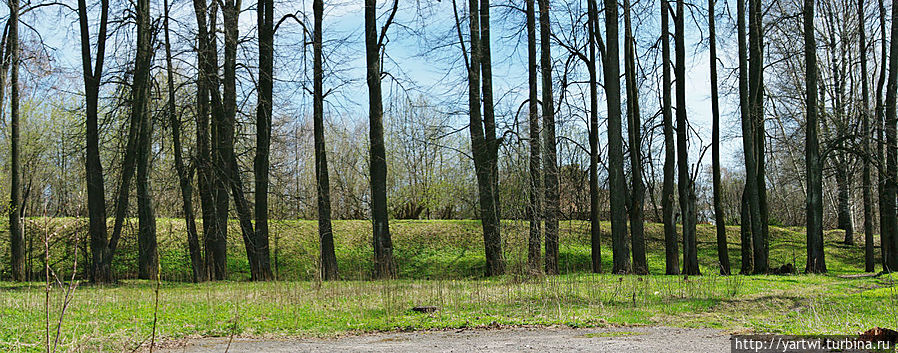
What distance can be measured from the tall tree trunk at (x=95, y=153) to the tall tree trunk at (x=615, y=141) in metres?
11.8

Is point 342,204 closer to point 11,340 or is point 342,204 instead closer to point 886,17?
point 886,17

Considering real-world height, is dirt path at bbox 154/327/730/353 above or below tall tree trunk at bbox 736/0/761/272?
below

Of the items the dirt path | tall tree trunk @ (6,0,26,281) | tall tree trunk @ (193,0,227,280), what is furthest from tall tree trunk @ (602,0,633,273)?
tall tree trunk @ (6,0,26,281)

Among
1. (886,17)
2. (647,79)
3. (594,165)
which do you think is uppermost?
(886,17)

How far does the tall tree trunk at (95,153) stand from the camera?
48.1 ft

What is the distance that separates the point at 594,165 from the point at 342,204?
1833cm

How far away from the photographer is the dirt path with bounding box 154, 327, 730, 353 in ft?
21.6

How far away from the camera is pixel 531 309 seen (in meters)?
9.51

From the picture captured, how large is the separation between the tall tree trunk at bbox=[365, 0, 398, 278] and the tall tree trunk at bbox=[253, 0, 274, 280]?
2480 mm

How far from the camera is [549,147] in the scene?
51.8ft

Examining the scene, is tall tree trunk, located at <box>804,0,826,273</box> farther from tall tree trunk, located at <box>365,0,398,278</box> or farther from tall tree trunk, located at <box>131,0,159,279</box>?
tall tree trunk, located at <box>131,0,159,279</box>

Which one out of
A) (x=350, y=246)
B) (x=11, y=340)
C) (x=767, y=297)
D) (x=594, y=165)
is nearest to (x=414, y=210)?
(x=350, y=246)

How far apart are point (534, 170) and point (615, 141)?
339 cm

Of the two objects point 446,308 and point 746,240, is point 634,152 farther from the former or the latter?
point 446,308
